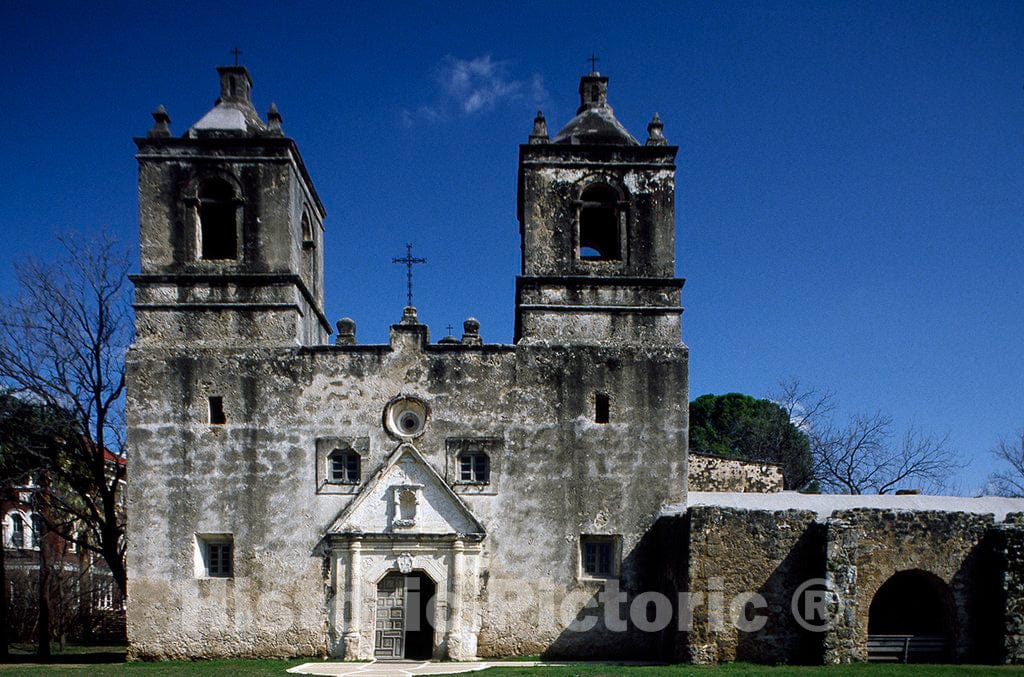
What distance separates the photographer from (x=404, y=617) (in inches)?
702

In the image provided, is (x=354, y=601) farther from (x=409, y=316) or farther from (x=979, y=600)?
(x=979, y=600)

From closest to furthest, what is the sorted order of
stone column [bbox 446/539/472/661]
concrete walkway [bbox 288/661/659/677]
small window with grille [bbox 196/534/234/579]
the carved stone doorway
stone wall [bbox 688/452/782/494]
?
concrete walkway [bbox 288/661/659/677], stone column [bbox 446/539/472/661], the carved stone doorway, small window with grille [bbox 196/534/234/579], stone wall [bbox 688/452/782/494]

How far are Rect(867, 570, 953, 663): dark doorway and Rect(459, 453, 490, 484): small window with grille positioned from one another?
27.3 ft

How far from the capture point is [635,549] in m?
17.9

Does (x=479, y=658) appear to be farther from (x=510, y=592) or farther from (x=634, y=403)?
(x=634, y=403)

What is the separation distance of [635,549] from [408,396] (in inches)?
236

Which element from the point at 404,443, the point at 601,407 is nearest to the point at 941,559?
the point at 601,407

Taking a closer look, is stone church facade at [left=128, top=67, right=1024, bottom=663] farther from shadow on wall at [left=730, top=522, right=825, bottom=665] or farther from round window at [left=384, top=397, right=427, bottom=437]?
shadow on wall at [left=730, top=522, right=825, bottom=665]

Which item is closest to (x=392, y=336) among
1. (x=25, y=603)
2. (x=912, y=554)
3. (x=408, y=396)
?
(x=408, y=396)

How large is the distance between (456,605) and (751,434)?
28637 millimetres

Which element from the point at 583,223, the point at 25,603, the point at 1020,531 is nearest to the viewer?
the point at 1020,531

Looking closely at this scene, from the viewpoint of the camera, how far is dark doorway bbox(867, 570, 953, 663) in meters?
15.9

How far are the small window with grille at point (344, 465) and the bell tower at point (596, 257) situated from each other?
465 cm

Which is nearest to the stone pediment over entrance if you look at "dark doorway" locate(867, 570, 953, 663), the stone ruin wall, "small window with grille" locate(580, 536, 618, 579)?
"small window with grille" locate(580, 536, 618, 579)
